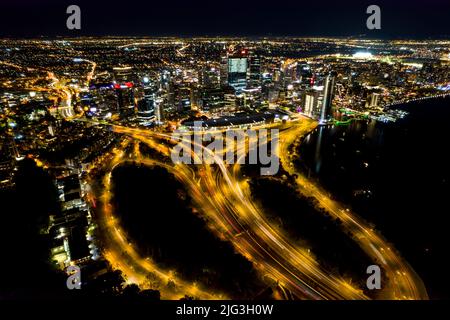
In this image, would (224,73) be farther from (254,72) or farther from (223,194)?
(223,194)

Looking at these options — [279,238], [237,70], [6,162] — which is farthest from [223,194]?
[237,70]

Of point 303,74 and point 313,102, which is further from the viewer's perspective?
point 303,74

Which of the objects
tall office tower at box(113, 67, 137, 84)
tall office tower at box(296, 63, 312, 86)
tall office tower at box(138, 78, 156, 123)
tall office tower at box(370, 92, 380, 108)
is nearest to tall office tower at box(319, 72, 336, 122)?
tall office tower at box(370, 92, 380, 108)

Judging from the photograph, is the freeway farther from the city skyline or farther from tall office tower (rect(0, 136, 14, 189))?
tall office tower (rect(0, 136, 14, 189))

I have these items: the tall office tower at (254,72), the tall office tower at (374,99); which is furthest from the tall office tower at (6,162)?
the tall office tower at (374,99)

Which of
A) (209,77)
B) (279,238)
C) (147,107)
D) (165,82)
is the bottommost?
(279,238)

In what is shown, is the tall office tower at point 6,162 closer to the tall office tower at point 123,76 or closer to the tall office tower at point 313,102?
the tall office tower at point 123,76

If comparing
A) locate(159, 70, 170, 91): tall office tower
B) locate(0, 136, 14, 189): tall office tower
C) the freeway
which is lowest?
the freeway

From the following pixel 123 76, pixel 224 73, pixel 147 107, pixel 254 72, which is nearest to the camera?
pixel 147 107

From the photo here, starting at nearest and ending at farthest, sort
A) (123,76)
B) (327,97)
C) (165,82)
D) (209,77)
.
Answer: (327,97) < (165,82) < (123,76) < (209,77)
